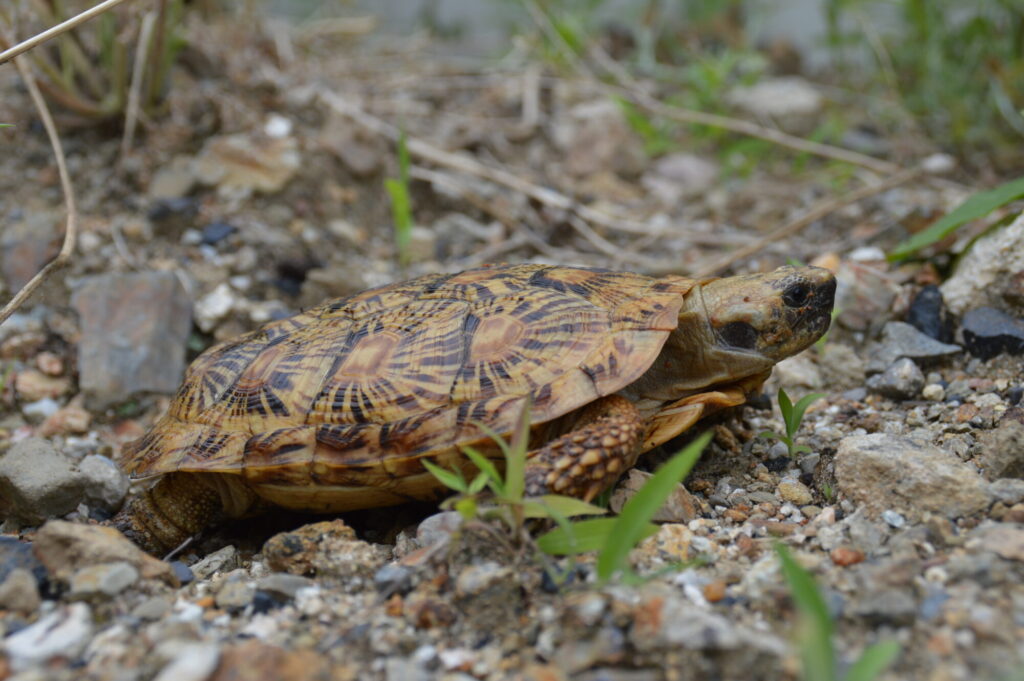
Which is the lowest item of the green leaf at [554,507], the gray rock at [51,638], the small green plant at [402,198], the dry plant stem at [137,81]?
the green leaf at [554,507]

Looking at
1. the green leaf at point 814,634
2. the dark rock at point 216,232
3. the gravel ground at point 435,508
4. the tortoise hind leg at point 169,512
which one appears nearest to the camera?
the green leaf at point 814,634

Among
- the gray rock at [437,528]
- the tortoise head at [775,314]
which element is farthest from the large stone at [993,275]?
the gray rock at [437,528]

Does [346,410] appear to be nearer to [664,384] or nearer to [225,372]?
[225,372]

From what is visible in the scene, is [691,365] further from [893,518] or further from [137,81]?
[137,81]

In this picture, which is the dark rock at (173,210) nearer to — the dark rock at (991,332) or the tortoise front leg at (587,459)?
the tortoise front leg at (587,459)

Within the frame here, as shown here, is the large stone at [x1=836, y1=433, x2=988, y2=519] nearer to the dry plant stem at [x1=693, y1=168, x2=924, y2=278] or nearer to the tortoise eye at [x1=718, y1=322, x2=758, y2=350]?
the tortoise eye at [x1=718, y1=322, x2=758, y2=350]

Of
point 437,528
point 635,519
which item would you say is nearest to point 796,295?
point 635,519

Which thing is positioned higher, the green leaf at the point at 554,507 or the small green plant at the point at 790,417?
the green leaf at the point at 554,507
